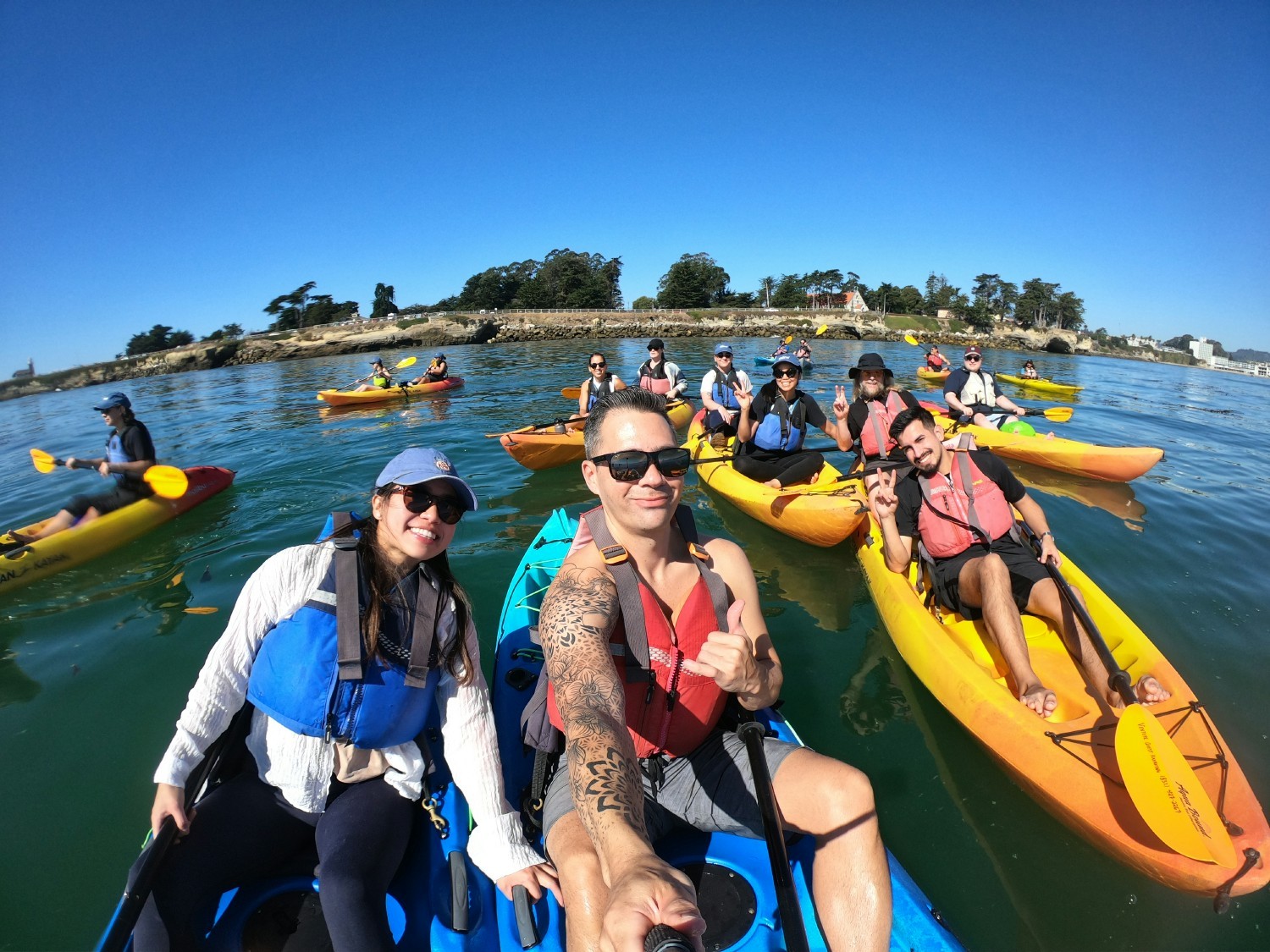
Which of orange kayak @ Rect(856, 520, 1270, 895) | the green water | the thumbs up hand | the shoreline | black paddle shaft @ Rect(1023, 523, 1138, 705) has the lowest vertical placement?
the green water

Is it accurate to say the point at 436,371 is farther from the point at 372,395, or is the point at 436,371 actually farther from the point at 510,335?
the point at 510,335

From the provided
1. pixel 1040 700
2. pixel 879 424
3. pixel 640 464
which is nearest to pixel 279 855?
pixel 640 464

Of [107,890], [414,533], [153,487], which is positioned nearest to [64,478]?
[153,487]

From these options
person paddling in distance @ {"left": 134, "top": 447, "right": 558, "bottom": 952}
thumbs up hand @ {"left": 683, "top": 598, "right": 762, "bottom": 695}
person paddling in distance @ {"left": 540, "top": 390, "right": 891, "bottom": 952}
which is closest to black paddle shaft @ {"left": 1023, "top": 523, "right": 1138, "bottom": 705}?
person paddling in distance @ {"left": 540, "top": 390, "right": 891, "bottom": 952}

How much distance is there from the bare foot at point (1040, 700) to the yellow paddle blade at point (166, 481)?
30.0 feet

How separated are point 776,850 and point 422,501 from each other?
1.64 m

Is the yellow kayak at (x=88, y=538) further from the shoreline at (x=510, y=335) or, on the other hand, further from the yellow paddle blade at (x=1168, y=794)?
the shoreline at (x=510, y=335)

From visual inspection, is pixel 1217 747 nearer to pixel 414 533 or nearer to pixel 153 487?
pixel 414 533

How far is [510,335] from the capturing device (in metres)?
50.9

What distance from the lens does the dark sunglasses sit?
215cm

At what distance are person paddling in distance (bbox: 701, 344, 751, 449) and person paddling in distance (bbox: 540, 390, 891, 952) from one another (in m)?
6.37

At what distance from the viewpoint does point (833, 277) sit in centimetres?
7838

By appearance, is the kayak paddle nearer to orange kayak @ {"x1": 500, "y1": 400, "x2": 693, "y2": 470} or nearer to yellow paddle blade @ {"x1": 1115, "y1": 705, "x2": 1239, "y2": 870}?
yellow paddle blade @ {"x1": 1115, "y1": 705, "x2": 1239, "y2": 870}

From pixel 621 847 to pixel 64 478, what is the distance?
47.9 ft
